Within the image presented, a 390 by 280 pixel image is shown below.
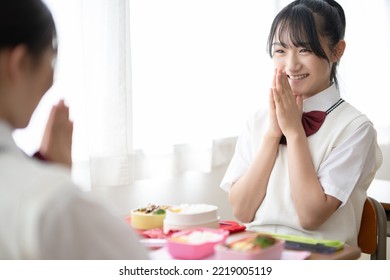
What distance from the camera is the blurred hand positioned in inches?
27.7

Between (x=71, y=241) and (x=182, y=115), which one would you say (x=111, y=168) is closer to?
(x=182, y=115)

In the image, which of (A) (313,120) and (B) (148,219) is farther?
(A) (313,120)

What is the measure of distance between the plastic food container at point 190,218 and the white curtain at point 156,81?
0.41m

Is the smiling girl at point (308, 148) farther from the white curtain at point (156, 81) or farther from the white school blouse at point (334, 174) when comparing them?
the white curtain at point (156, 81)

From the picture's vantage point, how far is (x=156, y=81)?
168cm

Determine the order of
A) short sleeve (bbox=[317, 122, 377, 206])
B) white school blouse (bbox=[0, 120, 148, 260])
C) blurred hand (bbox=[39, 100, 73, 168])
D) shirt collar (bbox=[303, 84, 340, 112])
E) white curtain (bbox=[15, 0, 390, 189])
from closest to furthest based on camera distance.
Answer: white school blouse (bbox=[0, 120, 148, 260]) → blurred hand (bbox=[39, 100, 73, 168]) → short sleeve (bbox=[317, 122, 377, 206]) → shirt collar (bbox=[303, 84, 340, 112]) → white curtain (bbox=[15, 0, 390, 189])

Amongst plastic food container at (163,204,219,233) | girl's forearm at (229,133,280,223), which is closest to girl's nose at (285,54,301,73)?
girl's forearm at (229,133,280,223)

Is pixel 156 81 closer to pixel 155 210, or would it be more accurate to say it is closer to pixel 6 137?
pixel 155 210

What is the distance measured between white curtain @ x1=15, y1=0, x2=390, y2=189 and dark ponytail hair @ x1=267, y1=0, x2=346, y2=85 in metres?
0.50

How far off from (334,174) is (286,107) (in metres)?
0.17

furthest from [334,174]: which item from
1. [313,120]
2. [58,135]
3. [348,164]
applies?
[58,135]

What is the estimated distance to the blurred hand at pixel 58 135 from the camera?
27.7 inches

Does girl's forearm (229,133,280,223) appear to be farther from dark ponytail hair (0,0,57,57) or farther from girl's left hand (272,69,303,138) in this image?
dark ponytail hair (0,0,57,57)

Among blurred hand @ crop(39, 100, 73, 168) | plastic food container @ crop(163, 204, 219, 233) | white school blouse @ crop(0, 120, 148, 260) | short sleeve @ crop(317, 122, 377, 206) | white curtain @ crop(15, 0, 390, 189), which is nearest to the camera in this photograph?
white school blouse @ crop(0, 120, 148, 260)
